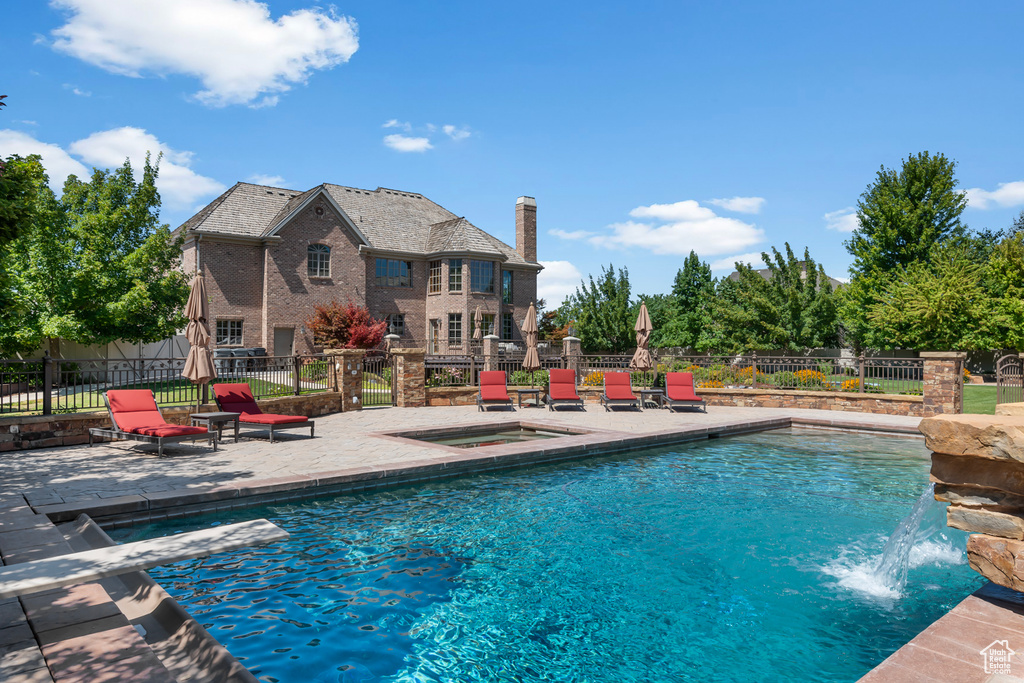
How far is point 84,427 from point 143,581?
26.5 ft

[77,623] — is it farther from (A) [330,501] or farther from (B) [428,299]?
(B) [428,299]

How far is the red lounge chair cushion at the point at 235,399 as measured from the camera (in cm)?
1182

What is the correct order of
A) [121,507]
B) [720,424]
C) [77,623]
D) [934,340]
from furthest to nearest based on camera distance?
[934,340] → [720,424] → [121,507] → [77,623]

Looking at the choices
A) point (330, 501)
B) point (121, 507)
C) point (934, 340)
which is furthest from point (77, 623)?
point (934, 340)

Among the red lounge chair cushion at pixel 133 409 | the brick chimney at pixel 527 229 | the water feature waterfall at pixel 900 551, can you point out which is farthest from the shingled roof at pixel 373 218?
the water feature waterfall at pixel 900 551

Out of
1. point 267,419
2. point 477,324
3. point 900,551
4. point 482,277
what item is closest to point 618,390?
point 267,419

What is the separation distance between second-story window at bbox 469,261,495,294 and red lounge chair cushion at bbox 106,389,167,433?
23.9m

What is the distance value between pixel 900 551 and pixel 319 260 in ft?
98.4

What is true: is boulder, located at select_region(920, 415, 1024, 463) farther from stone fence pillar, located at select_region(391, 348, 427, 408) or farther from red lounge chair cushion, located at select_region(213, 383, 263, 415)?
stone fence pillar, located at select_region(391, 348, 427, 408)

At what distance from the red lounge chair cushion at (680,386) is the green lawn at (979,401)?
280 inches

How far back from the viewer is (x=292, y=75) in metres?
12.5

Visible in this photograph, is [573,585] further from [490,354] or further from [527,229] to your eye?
[527,229]

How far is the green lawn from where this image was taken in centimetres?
1733

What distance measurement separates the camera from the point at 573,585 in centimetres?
507
